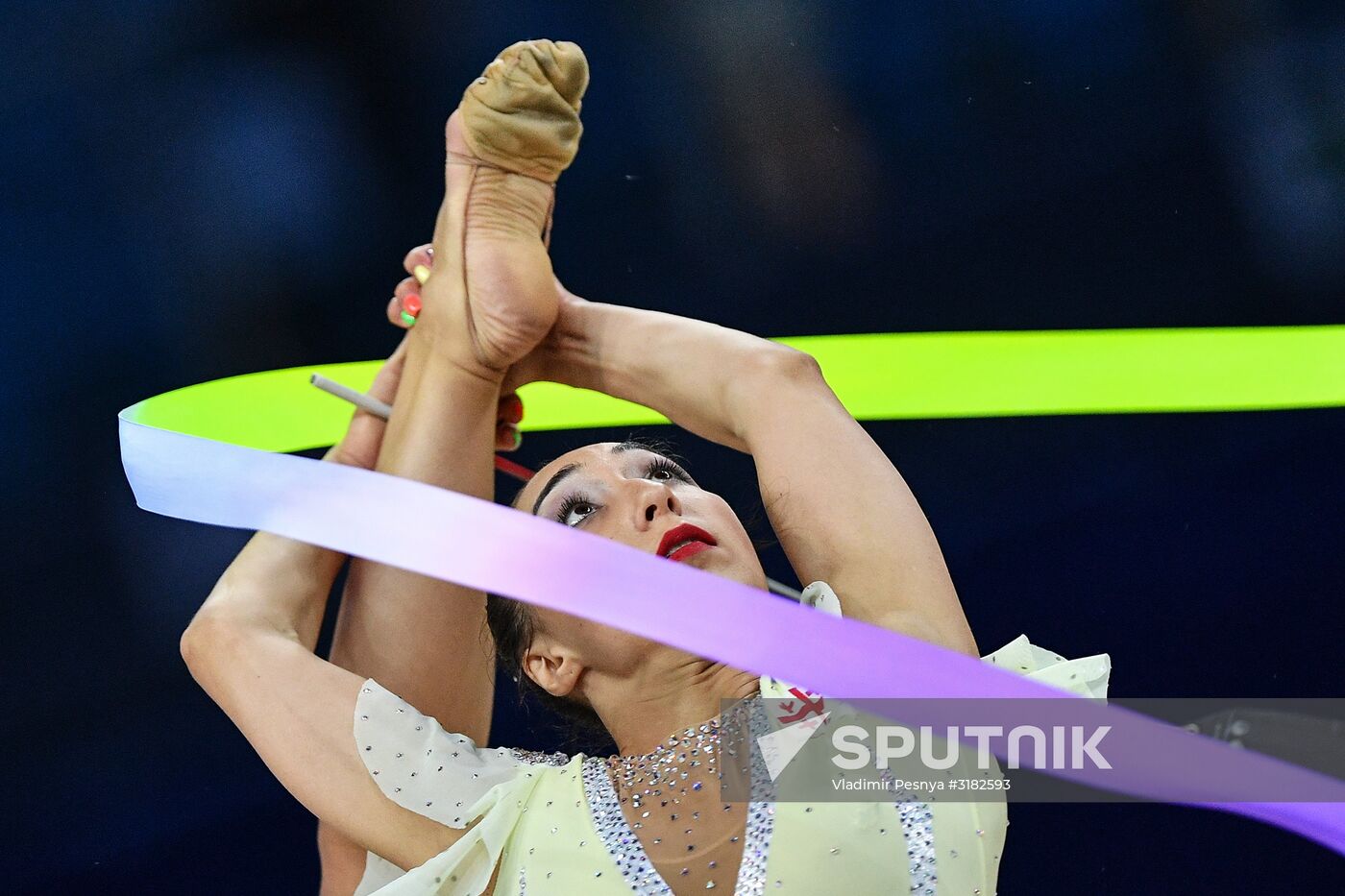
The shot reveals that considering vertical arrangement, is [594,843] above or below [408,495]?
below

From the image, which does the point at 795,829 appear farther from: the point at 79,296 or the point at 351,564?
the point at 79,296

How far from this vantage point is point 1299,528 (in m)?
1.36

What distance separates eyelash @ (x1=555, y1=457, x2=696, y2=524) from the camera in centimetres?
96

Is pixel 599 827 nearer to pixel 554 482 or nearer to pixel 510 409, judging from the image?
pixel 554 482

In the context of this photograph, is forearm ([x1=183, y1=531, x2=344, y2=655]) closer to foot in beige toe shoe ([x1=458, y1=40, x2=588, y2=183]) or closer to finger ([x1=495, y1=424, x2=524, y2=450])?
finger ([x1=495, y1=424, x2=524, y2=450])

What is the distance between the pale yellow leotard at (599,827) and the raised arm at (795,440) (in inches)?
1.7

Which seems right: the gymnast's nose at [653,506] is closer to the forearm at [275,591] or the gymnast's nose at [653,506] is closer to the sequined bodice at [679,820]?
the sequined bodice at [679,820]

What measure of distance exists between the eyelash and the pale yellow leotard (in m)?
0.13

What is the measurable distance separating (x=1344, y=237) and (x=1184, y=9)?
0.94 feet

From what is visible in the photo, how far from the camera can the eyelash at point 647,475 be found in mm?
959

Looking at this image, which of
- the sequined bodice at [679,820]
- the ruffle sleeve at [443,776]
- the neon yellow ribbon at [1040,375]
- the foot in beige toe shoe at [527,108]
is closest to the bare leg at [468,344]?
the foot in beige toe shoe at [527,108]

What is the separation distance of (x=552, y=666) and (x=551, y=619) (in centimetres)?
3

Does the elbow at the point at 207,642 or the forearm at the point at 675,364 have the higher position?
the forearm at the point at 675,364

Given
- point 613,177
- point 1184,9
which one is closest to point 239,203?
point 613,177
